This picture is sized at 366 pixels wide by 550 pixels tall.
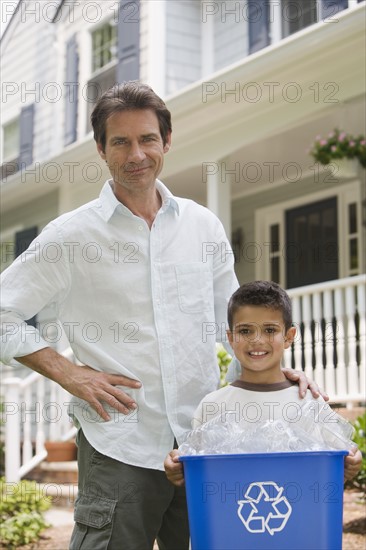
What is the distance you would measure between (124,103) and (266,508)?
4.01ft

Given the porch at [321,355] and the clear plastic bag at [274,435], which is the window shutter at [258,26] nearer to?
the porch at [321,355]

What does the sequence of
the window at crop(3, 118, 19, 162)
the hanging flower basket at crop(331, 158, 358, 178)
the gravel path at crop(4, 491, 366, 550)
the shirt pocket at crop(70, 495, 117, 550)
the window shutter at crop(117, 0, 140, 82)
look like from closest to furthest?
the shirt pocket at crop(70, 495, 117, 550) → the gravel path at crop(4, 491, 366, 550) → the hanging flower basket at crop(331, 158, 358, 178) → the window shutter at crop(117, 0, 140, 82) → the window at crop(3, 118, 19, 162)

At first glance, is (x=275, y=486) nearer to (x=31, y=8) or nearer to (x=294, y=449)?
(x=294, y=449)

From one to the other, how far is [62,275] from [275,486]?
0.89m

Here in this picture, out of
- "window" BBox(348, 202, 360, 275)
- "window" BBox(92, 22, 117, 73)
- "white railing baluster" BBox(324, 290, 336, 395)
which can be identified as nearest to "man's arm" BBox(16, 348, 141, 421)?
"white railing baluster" BBox(324, 290, 336, 395)

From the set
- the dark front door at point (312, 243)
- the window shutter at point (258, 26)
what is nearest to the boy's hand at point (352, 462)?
the dark front door at point (312, 243)

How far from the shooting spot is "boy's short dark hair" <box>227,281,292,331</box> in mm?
2424

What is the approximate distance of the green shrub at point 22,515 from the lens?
208 inches

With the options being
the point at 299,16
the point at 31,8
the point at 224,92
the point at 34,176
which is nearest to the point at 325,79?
the point at 224,92

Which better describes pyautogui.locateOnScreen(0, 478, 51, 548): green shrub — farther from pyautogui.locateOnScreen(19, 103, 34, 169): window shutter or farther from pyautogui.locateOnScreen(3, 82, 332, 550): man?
pyautogui.locateOnScreen(19, 103, 34, 169): window shutter

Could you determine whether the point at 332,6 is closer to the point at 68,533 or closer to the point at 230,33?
the point at 230,33

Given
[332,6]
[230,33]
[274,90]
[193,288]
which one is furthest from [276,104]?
[193,288]

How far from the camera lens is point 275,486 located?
201cm

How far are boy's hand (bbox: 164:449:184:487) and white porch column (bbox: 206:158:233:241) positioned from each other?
5942mm
